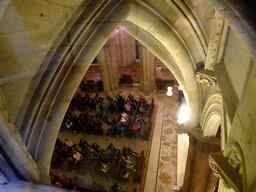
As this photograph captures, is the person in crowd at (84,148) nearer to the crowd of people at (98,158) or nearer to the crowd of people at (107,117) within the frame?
the crowd of people at (98,158)

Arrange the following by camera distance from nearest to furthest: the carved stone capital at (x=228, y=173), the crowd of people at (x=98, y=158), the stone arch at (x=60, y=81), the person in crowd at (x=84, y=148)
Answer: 1. the carved stone capital at (x=228, y=173)
2. the stone arch at (x=60, y=81)
3. the crowd of people at (x=98, y=158)
4. the person in crowd at (x=84, y=148)

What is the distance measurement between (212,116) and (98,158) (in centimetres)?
480

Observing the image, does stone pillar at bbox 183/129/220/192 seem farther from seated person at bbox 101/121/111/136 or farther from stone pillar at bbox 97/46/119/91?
stone pillar at bbox 97/46/119/91

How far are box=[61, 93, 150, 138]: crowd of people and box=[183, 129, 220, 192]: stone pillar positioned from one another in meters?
3.40

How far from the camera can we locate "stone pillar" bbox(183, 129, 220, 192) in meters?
3.97

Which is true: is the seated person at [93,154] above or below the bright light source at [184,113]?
below

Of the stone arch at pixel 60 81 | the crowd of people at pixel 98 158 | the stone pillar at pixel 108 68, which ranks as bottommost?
the crowd of people at pixel 98 158

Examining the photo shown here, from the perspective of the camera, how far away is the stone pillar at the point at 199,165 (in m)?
3.97

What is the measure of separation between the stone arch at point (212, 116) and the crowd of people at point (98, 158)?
344 centimetres

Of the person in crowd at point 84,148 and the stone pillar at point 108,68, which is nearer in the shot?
the person in crowd at point 84,148

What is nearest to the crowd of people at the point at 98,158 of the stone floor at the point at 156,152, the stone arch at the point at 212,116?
the stone floor at the point at 156,152

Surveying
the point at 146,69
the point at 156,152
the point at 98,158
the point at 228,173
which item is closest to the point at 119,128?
the point at 98,158

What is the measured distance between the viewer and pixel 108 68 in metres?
10.8

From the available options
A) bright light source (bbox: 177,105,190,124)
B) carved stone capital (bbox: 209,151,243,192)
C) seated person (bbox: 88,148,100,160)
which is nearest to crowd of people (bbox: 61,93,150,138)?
seated person (bbox: 88,148,100,160)
